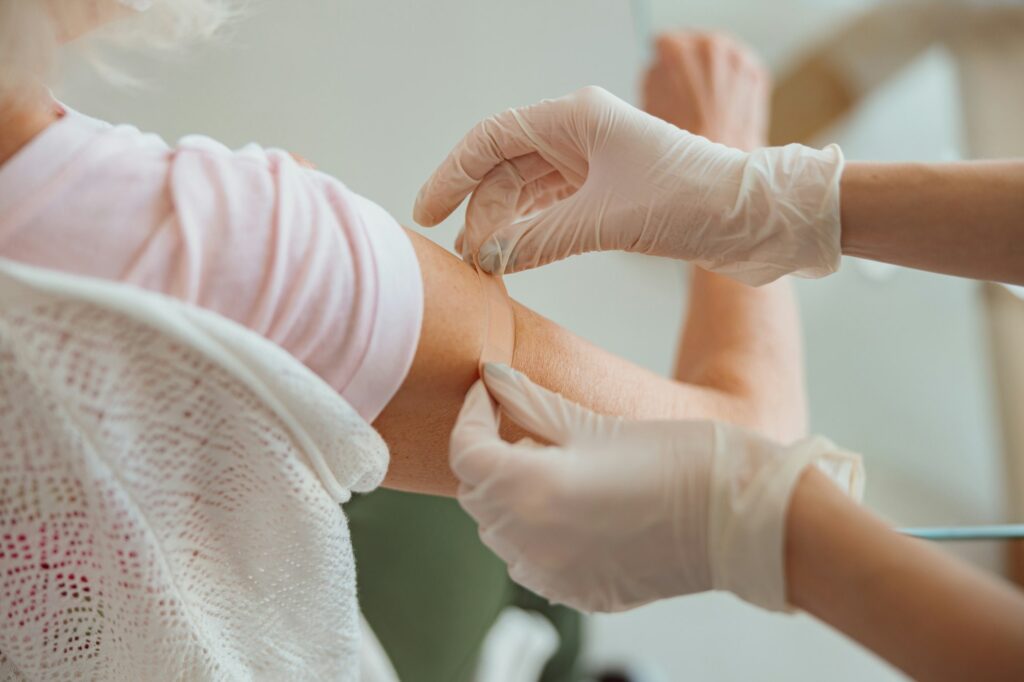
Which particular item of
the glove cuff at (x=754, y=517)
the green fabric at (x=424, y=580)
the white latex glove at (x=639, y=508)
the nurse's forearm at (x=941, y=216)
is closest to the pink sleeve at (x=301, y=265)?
the white latex glove at (x=639, y=508)

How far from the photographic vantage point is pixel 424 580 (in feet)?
3.84

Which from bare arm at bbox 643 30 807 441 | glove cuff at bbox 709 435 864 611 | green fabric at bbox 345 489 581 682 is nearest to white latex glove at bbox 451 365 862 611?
glove cuff at bbox 709 435 864 611

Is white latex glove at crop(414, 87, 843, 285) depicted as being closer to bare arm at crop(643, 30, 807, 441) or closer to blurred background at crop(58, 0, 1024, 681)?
blurred background at crop(58, 0, 1024, 681)

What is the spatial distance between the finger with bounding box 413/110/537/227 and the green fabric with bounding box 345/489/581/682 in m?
0.45

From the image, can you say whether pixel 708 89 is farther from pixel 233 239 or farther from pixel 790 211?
pixel 233 239

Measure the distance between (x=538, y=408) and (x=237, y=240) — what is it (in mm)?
269

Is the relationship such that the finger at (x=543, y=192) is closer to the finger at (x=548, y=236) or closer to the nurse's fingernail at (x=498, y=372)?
the finger at (x=548, y=236)

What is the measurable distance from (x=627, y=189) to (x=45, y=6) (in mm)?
480

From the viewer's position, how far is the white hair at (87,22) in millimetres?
589

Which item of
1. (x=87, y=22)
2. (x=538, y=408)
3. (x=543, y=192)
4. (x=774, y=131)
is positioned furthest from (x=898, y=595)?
(x=774, y=131)

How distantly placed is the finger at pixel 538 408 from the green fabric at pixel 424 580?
437 millimetres

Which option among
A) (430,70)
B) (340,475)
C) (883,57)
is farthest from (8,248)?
(883,57)

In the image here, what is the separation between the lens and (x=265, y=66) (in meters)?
0.81

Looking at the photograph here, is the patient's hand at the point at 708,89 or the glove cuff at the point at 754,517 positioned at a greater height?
the patient's hand at the point at 708,89
